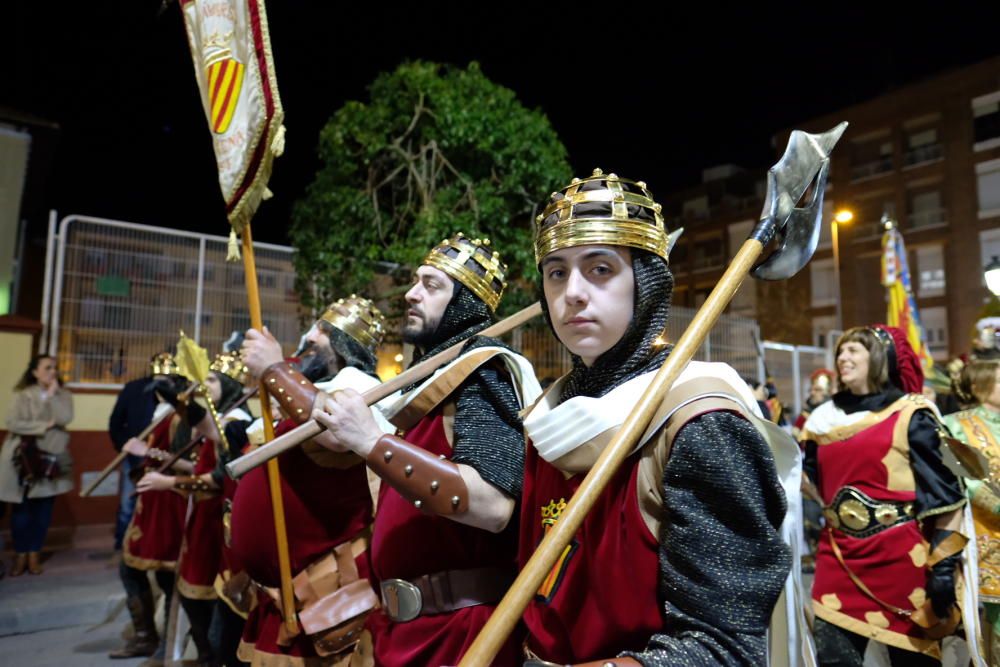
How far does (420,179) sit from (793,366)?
34.1 feet

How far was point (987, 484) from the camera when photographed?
4.21m

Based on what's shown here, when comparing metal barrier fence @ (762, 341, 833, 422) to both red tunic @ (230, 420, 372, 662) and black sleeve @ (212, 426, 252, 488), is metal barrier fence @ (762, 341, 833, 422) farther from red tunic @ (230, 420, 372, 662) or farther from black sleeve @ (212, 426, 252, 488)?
red tunic @ (230, 420, 372, 662)

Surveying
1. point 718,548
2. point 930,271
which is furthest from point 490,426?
point 930,271

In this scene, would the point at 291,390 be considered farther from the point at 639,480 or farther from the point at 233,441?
the point at 233,441

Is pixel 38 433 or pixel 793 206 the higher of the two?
pixel 793 206

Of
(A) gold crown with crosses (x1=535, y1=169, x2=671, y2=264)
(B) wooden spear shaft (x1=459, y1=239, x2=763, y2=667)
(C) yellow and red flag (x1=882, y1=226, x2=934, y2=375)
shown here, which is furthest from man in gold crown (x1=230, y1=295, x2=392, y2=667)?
(C) yellow and red flag (x1=882, y1=226, x2=934, y2=375)

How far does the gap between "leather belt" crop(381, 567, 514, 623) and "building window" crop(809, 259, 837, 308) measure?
661 inches

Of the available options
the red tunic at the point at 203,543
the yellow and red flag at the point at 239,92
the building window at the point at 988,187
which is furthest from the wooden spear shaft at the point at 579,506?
the building window at the point at 988,187

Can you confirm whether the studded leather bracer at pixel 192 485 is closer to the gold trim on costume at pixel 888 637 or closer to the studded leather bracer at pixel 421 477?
the studded leather bracer at pixel 421 477

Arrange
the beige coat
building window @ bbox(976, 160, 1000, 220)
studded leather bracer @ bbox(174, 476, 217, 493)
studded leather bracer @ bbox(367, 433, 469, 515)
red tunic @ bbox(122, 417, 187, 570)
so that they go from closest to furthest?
1. studded leather bracer @ bbox(367, 433, 469, 515)
2. studded leather bracer @ bbox(174, 476, 217, 493)
3. red tunic @ bbox(122, 417, 187, 570)
4. the beige coat
5. building window @ bbox(976, 160, 1000, 220)

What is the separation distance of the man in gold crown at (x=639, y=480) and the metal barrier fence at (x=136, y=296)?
9.06m

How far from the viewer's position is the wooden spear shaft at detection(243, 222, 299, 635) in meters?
2.80

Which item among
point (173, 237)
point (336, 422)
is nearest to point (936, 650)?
point (336, 422)

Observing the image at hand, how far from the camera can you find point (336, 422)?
2.12 metres
